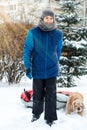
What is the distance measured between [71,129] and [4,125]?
98 cm

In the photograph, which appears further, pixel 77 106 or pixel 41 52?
pixel 77 106

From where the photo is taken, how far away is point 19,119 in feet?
21.9

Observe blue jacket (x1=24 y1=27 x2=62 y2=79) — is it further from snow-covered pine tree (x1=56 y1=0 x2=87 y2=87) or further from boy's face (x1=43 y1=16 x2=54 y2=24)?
snow-covered pine tree (x1=56 y1=0 x2=87 y2=87)

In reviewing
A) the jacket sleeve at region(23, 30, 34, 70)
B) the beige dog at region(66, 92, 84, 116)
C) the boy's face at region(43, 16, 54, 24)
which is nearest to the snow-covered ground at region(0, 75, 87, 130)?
the beige dog at region(66, 92, 84, 116)

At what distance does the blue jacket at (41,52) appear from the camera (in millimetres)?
6025

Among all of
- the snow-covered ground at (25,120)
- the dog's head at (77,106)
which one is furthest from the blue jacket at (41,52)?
the dog's head at (77,106)

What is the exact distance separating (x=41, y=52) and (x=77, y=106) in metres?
1.40

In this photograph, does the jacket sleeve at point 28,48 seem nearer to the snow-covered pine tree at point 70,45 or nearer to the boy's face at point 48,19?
the boy's face at point 48,19

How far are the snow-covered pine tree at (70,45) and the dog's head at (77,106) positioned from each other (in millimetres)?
5263

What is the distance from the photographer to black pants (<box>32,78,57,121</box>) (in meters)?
6.14

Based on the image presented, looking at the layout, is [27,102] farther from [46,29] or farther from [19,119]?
[46,29]

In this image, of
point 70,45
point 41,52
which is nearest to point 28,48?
point 41,52

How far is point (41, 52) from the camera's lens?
6.04 metres

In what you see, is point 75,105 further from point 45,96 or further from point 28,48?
Result: point 28,48
